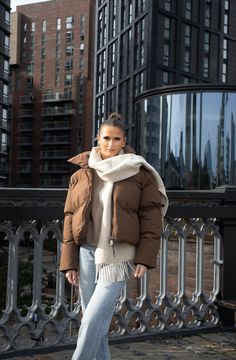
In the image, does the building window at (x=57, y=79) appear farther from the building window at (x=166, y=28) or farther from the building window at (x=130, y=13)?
the building window at (x=166, y=28)

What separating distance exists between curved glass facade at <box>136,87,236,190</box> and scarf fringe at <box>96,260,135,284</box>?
26568 mm

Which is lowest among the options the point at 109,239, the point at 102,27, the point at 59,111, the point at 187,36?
the point at 109,239

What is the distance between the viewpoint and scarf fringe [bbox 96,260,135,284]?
3053 millimetres


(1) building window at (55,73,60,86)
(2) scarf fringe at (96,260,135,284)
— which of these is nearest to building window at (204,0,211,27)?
(1) building window at (55,73,60,86)

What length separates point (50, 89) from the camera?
109 meters

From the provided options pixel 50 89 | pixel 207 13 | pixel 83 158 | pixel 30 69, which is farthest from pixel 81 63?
pixel 83 158

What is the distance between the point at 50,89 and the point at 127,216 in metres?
109

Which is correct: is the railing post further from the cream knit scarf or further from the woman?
the cream knit scarf

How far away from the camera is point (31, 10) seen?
11300 centimetres

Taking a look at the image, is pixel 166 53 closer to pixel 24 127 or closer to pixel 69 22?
pixel 24 127

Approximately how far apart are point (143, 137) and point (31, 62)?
279 ft

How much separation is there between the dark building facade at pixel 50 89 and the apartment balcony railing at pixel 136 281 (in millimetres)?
95453

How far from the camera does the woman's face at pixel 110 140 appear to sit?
324 cm

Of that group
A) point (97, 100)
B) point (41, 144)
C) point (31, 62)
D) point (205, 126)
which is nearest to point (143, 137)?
point (205, 126)
